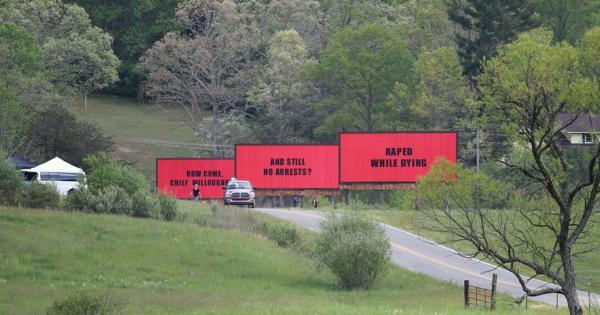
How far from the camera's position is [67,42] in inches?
3836

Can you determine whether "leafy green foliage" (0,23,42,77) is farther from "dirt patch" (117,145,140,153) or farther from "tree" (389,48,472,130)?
"tree" (389,48,472,130)

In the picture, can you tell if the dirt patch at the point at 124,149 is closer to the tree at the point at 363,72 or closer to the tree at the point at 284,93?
the tree at the point at 284,93

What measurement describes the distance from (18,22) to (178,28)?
22.8 meters

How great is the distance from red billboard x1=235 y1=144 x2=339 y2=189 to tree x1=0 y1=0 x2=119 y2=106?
1200 inches

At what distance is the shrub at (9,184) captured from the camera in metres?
46.4

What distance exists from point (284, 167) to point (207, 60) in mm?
30625

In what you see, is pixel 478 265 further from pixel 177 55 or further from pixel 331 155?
pixel 177 55

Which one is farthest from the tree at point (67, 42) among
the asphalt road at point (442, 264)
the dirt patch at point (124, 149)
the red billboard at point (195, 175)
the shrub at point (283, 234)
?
the shrub at point (283, 234)

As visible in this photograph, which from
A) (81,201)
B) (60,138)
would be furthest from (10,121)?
(81,201)

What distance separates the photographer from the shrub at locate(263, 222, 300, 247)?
47.7m

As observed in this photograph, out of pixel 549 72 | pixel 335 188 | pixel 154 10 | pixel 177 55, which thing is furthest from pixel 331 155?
pixel 154 10

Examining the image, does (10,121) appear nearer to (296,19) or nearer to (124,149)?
(124,149)

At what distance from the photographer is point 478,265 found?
49.6m

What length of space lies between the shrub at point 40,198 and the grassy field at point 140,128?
4455 cm
